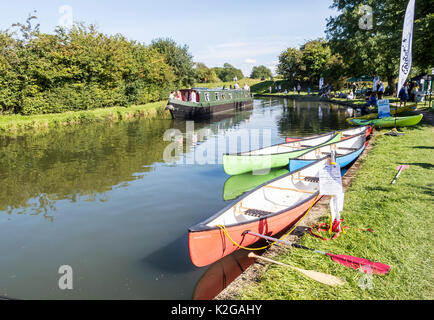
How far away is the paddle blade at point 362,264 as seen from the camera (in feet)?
16.6

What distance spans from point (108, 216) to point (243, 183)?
525cm

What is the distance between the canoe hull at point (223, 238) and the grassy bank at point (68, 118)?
23259 millimetres

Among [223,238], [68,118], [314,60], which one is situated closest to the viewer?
[223,238]

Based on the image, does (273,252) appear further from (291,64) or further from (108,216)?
(291,64)

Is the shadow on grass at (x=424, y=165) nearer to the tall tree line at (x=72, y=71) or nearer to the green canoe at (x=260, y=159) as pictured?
the green canoe at (x=260, y=159)

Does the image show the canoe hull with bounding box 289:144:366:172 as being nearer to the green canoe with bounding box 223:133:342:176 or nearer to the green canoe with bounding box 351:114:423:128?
the green canoe with bounding box 223:133:342:176

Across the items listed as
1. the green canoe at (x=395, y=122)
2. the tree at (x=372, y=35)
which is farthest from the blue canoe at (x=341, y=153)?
the tree at (x=372, y=35)

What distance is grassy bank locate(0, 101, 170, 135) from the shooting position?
2396cm

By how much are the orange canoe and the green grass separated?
0.87m

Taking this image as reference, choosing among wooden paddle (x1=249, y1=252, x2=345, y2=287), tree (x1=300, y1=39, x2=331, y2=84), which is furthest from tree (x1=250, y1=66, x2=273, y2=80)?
wooden paddle (x1=249, y1=252, x2=345, y2=287)

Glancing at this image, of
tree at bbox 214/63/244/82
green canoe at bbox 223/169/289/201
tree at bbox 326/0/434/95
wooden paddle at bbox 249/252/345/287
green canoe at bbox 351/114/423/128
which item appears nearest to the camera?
wooden paddle at bbox 249/252/345/287

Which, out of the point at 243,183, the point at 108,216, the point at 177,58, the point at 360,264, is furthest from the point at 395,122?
the point at 177,58

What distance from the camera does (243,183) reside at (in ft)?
39.9
